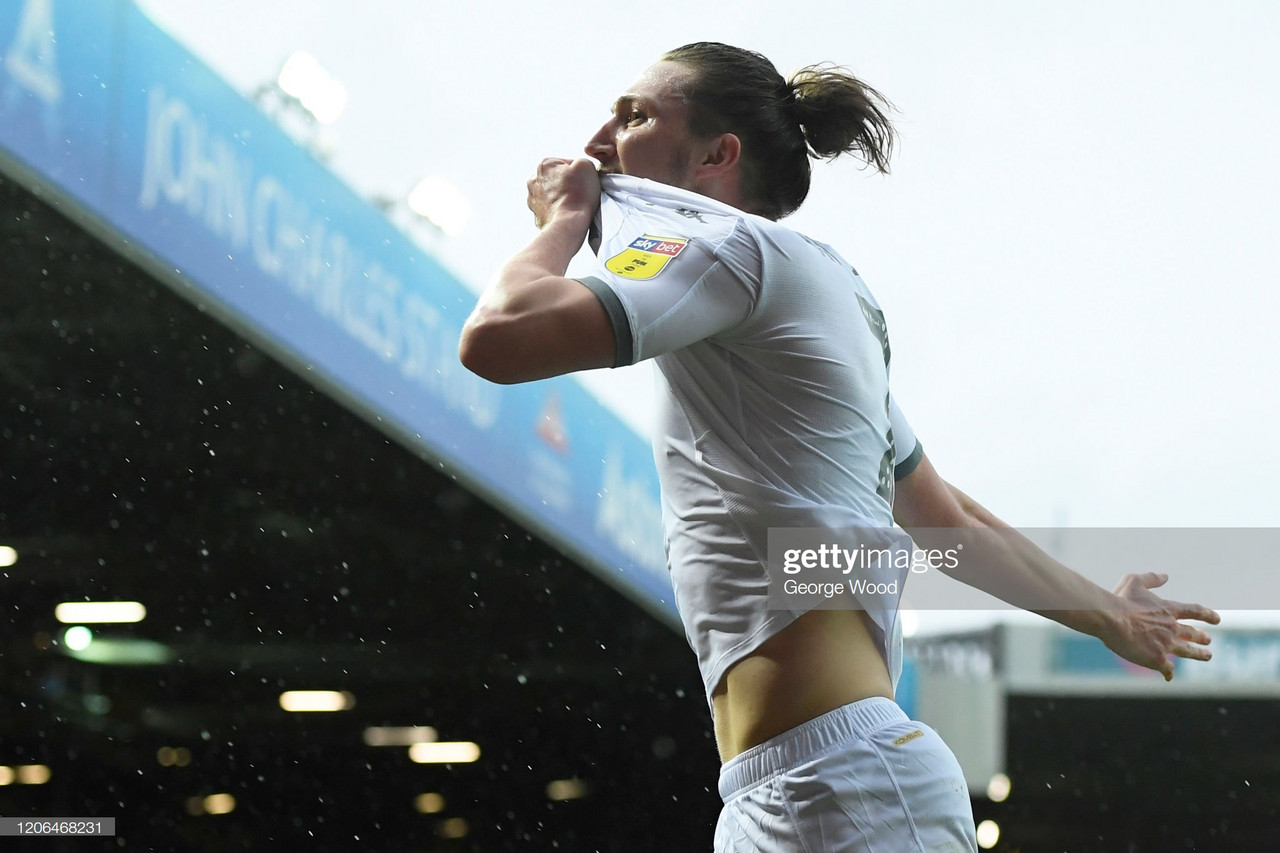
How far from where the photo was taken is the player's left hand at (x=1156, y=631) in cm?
114

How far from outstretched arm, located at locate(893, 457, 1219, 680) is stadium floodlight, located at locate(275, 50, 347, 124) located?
2105 mm

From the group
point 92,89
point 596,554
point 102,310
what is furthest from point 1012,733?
point 92,89

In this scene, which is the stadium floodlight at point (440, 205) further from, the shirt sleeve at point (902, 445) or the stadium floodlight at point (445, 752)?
the stadium floodlight at point (445, 752)

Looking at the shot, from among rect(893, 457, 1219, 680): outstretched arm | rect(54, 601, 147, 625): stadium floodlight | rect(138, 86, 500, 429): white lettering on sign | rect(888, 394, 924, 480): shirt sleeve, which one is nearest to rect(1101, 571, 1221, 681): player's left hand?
rect(893, 457, 1219, 680): outstretched arm

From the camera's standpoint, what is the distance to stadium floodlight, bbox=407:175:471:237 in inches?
126

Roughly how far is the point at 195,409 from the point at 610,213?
2914mm

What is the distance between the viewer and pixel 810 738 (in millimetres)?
837

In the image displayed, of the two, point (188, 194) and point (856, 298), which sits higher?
point (188, 194)

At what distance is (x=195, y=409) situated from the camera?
3.61m

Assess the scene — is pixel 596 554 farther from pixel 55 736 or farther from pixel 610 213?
pixel 55 736

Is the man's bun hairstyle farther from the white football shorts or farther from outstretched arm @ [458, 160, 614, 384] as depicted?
the white football shorts

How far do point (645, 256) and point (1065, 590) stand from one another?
1.80 ft

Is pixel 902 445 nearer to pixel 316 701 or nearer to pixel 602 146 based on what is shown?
pixel 602 146

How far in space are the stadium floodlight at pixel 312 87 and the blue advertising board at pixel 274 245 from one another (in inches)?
17.6
